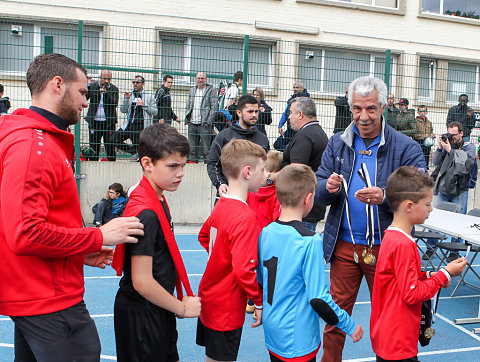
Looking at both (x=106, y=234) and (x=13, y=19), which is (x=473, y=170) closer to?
(x=106, y=234)

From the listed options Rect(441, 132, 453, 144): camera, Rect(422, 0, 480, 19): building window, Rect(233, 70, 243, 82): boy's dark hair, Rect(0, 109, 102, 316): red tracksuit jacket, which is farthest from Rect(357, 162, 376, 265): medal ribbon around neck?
Rect(422, 0, 480, 19): building window

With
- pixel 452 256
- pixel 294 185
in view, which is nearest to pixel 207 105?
pixel 452 256

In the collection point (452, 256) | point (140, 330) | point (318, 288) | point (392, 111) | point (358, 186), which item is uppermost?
point (392, 111)

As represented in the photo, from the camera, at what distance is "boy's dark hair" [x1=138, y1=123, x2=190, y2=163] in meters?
2.49

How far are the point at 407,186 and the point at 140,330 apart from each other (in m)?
1.64

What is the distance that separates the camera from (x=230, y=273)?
9.21ft

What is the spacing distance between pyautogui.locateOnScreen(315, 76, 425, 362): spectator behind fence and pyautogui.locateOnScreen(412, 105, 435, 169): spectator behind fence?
6.79 meters

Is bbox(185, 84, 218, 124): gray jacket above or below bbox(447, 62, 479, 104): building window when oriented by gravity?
below

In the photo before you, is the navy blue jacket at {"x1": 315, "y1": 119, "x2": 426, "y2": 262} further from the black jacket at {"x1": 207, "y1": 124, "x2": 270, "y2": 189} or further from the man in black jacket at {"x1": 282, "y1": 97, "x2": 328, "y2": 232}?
the black jacket at {"x1": 207, "y1": 124, "x2": 270, "y2": 189}

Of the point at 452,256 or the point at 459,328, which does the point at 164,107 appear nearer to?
the point at 452,256

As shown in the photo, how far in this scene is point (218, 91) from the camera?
9.11 metres

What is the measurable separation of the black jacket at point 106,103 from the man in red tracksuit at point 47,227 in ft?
21.7

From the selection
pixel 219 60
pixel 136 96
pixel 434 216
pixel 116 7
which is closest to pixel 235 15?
pixel 116 7

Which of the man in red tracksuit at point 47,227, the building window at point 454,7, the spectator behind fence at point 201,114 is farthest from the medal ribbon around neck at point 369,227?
the building window at point 454,7
